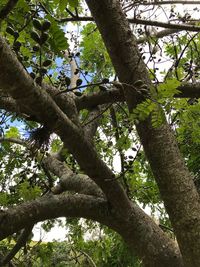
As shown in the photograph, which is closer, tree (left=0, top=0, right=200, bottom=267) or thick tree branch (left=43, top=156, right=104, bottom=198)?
tree (left=0, top=0, right=200, bottom=267)

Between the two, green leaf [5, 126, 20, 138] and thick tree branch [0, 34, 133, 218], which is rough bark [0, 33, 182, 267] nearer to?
thick tree branch [0, 34, 133, 218]

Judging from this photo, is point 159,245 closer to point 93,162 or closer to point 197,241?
point 197,241

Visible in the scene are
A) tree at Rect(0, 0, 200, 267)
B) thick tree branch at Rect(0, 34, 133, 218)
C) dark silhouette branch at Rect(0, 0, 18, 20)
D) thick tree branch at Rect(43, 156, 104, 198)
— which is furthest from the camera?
thick tree branch at Rect(43, 156, 104, 198)

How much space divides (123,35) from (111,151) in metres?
2.53

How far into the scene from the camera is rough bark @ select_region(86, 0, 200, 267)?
283 cm

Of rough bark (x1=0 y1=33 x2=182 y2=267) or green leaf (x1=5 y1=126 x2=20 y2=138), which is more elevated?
green leaf (x1=5 y1=126 x2=20 y2=138)

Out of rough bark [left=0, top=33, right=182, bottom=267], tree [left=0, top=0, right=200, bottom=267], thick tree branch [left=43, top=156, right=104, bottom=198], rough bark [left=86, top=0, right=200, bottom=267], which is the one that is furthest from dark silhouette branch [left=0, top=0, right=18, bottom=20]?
thick tree branch [left=43, top=156, right=104, bottom=198]

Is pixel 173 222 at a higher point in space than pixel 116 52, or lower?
lower

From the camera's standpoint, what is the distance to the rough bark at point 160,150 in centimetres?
283

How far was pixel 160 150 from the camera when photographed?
2959 millimetres

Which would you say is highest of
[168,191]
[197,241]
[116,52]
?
[116,52]

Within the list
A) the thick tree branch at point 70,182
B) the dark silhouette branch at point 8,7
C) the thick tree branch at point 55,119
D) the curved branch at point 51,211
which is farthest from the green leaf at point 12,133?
the dark silhouette branch at point 8,7

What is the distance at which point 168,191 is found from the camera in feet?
9.53

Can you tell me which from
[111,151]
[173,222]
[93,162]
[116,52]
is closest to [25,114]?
[93,162]
